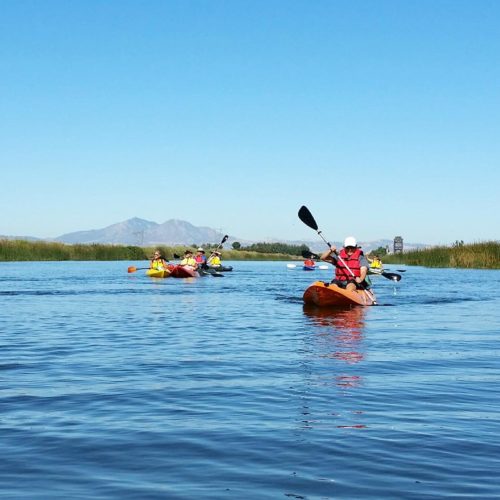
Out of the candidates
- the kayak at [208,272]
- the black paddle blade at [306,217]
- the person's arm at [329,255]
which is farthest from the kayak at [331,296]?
the kayak at [208,272]

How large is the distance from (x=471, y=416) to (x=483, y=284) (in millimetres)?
32081

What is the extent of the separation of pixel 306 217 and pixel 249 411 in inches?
619

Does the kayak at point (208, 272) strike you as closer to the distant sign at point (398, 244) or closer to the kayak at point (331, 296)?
the kayak at point (331, 296)

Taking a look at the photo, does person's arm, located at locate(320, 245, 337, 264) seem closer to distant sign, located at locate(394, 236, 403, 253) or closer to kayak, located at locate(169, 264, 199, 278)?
kayak, located at locate(169, 264, 199, 278)

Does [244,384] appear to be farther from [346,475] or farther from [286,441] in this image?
[346,475]

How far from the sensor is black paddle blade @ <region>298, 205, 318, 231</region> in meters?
23.3

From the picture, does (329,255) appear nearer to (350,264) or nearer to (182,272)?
(350,264)

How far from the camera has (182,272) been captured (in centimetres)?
4200

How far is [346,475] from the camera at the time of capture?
18.6 feet

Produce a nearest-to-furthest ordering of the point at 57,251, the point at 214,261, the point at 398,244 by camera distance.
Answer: the point at 214,261 → the point at 57,251 → the point at 398,244

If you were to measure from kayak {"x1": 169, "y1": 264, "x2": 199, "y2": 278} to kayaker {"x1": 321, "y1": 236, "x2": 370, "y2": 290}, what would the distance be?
799 inches

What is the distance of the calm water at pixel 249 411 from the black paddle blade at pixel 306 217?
5.93 m

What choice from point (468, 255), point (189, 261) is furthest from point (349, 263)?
point (468, 255)

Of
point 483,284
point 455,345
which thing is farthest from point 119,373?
point 483,284
